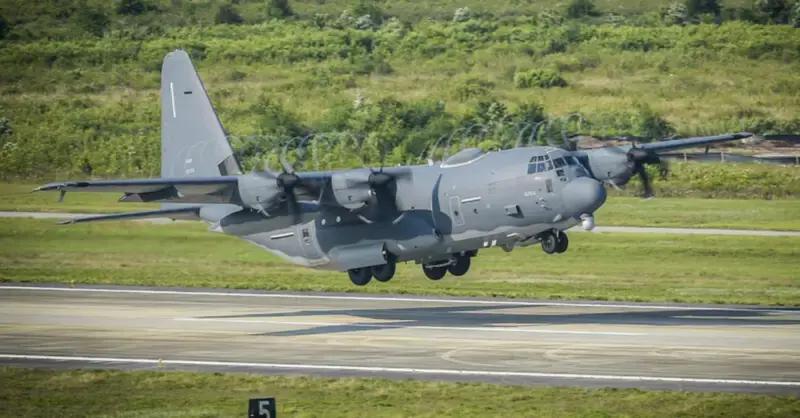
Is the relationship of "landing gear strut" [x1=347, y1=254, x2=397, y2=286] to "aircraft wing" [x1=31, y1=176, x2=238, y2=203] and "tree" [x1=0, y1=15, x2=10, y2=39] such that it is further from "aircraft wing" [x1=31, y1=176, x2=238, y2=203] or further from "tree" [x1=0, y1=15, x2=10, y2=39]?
"tree" [x1=0, y1=15, x2=10, y2=39]

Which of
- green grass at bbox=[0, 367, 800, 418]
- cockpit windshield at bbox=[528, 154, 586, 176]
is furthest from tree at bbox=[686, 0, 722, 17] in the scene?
green grass at bbox=[0, 367, 800, 418]

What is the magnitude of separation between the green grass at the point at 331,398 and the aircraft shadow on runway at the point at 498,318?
8.43 m

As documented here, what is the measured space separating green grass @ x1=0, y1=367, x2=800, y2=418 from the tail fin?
1755 cm

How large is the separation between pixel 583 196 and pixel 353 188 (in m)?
7.84

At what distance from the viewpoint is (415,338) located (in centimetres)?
3512

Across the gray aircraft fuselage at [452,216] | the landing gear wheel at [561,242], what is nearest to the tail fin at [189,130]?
the gray aircraft fuselage at [452,216]

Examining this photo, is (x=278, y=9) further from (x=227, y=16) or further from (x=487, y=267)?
(x=487, y=267)

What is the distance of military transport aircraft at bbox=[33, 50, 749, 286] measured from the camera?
123 feet

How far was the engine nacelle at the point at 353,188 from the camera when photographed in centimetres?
3959

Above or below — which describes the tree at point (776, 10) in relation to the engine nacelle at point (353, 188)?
above

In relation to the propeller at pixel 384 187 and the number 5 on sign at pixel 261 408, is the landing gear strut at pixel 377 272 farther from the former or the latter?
the number 5 on sign at pixel 261 408

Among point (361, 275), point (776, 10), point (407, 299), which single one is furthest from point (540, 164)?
point (776, 10)

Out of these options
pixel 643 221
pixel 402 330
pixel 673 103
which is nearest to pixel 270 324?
pixel 402 330

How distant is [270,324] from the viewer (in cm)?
3919
